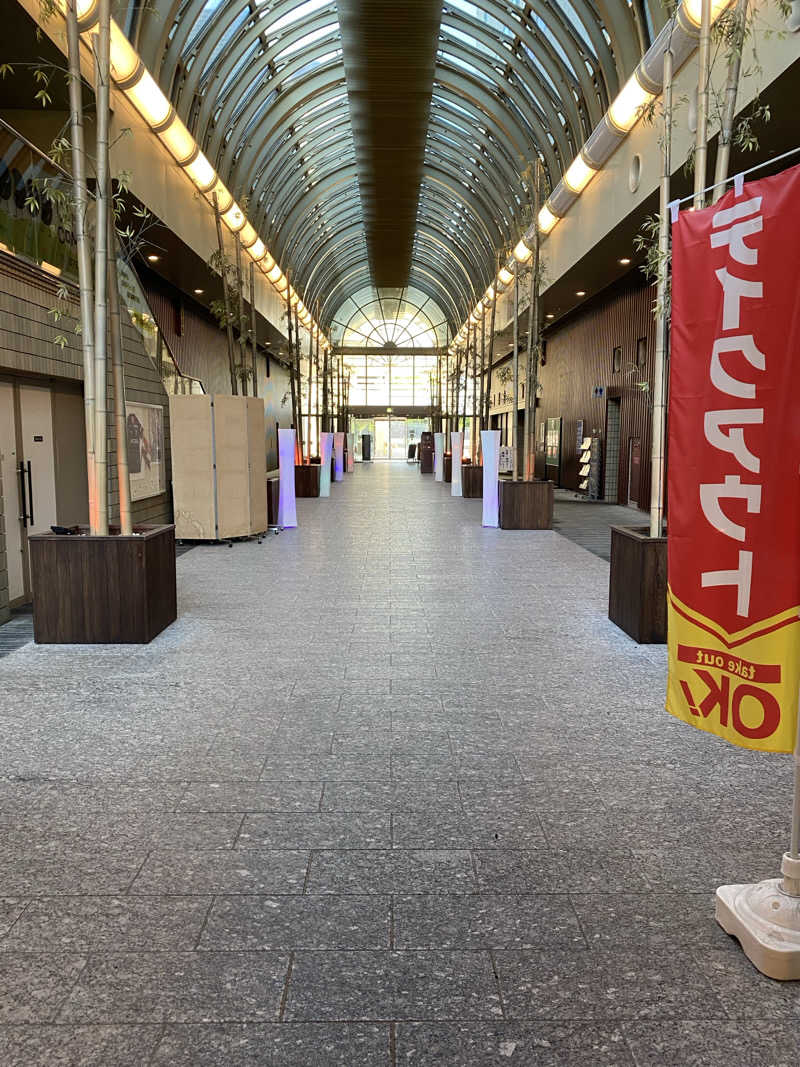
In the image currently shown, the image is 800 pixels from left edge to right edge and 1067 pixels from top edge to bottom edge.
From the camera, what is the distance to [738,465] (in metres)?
2.44

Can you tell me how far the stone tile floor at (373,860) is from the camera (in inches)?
80.1

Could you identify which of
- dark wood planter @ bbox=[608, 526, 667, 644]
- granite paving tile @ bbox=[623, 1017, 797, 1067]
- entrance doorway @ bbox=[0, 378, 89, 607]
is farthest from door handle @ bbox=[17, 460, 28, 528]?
granite paving tile @ bbox=[623, 1017, 797, 1067]

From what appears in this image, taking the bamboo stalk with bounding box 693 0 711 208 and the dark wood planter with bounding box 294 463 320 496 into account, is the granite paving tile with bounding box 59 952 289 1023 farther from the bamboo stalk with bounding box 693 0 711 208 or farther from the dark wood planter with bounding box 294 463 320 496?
the dark wood planter with bounding box 294 463 320 496

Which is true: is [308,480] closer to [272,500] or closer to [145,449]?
[272,500]

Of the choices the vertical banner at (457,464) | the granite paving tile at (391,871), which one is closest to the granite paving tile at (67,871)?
the granite paving tile at (391,871)

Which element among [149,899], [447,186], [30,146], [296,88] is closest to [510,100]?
[296,88]

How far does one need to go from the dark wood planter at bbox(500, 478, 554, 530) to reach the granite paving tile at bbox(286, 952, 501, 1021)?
36.9 ft

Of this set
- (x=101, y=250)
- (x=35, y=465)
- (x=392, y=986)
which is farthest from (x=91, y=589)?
(x=392, y=986)

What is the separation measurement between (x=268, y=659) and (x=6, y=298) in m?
3.94

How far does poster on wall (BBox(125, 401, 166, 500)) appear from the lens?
10.6 m

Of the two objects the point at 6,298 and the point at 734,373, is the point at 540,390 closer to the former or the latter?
the point at 6,298

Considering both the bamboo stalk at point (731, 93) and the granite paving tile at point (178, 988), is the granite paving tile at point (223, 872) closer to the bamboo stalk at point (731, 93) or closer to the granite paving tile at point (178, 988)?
the granite paving tile at point (178, 988)

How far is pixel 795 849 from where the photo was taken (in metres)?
2.38

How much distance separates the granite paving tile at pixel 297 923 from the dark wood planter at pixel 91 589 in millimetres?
3483
